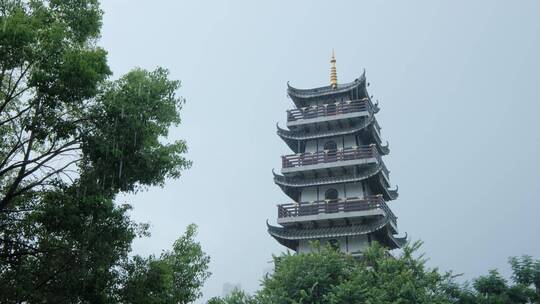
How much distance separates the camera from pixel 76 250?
11.9 m

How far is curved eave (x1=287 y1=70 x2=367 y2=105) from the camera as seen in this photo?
36000 mm

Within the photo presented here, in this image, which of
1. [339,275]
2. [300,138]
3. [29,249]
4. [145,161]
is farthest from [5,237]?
[300,138]

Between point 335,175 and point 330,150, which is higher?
point 330,150

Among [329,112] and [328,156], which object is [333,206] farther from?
[329,112]

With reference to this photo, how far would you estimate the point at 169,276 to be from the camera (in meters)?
14.0

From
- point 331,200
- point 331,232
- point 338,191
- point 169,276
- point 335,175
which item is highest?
point 335,175

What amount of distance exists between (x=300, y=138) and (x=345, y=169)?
4033 mm

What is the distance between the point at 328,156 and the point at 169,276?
828 inches

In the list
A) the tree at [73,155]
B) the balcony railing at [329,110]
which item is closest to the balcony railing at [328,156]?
the balcony railing at [329,110]

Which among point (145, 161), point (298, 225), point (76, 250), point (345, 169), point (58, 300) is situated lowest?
point (58, 300)

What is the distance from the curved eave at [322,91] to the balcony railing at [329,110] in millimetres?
1146

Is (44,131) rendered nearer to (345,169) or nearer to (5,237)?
(5,237)

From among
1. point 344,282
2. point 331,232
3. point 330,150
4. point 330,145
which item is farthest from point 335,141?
point 344,282

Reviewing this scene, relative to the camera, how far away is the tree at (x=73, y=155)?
10969 mm
